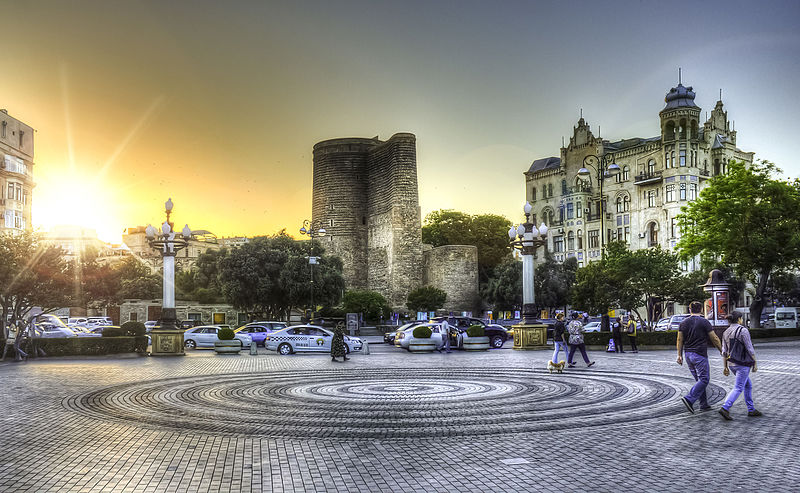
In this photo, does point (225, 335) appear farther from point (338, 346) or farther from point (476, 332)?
point (476, 332)

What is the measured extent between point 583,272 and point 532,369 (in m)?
38.3

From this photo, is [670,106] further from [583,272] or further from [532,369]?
[532,369]

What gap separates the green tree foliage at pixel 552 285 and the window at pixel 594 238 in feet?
33.3

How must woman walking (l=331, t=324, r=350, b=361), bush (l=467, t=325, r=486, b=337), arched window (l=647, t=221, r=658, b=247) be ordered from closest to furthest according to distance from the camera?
woman walking (l=331, t=324, r=350, b=361), bush (l=467, t=325, r=486, b=337), arched window (l=647, t=221, r=658, b=247)

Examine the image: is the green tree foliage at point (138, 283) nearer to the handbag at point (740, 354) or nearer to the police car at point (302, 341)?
the police car at point (302, 341)

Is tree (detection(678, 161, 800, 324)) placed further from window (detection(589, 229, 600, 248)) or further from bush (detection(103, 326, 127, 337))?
window (detection(589, 229, 600, 248))

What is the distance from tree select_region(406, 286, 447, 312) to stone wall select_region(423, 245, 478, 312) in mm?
4217

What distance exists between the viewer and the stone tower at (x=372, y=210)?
7350 centimetres

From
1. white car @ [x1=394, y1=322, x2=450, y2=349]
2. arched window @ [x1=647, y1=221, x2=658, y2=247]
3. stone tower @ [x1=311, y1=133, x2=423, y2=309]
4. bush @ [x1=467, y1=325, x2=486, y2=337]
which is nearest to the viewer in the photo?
white car @ [x1=394, y1=322, x2=450, y2=349]

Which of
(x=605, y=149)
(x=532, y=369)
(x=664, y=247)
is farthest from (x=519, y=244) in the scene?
(x=605, y=149)

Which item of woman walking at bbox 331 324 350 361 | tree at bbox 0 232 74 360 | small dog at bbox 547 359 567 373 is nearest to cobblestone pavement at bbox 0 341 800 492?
small dog at bbox 547 359 567 373

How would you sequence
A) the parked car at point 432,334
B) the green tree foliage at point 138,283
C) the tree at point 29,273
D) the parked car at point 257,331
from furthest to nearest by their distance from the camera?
the green tree foliage at point 138,283 → the parked car at point 257,331 → the tree at point 29,273 → the parked car at point 432,334

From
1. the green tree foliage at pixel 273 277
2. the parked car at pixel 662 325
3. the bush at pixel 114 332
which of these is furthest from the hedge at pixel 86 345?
the parked car at pixel 662 325

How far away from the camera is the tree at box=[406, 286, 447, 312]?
70.6 meters
